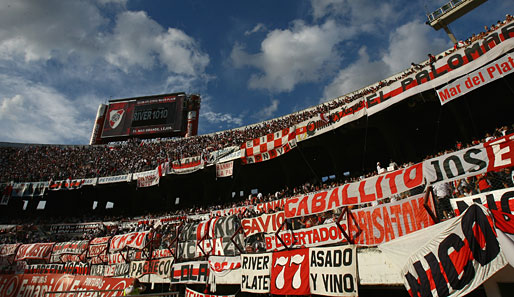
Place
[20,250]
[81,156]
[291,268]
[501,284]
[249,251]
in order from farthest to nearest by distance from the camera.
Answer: [81,156] < [20,250] < [249,251] < [291,268] < [501,284]

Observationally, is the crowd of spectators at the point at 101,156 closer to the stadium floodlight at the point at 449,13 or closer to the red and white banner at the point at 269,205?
the stadium floodlight at the point at 449,13

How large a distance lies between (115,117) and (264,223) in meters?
44.2

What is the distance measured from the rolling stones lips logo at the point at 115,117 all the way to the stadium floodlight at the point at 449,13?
1750 inches

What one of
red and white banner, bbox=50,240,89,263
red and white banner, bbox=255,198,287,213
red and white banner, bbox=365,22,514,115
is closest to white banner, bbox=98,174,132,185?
red and white banner, bbox=50,240,89,263

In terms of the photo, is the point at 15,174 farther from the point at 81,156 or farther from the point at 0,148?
the point at 0,148

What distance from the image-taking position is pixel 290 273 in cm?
866

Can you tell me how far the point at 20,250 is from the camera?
22.1 m

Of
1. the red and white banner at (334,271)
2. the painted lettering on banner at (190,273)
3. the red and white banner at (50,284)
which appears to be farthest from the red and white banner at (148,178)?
the red and white banner at (334,271)

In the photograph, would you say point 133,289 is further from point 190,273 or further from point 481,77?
point 481,77

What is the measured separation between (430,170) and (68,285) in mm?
17457

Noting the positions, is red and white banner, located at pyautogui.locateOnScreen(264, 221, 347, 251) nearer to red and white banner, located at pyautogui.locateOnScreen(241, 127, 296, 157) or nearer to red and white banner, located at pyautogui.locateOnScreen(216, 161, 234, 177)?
red and white banner, located at pyautogui.locateOnScreen(241, 127, 296, 157)

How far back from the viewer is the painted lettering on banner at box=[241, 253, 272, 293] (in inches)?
367

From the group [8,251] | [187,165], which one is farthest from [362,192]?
[8,251]

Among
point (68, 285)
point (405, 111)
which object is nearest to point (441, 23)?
point (405, 111)
